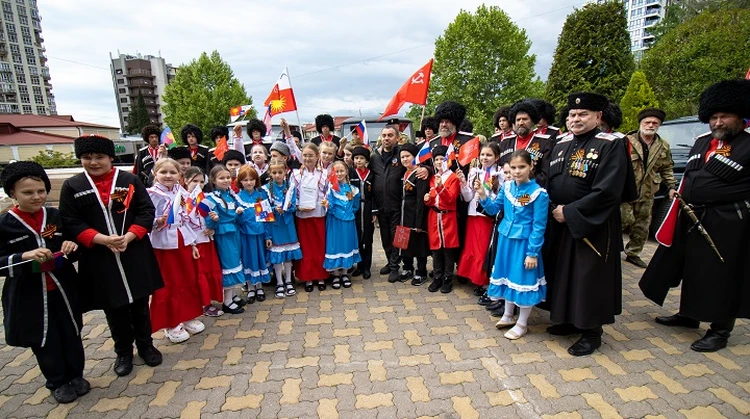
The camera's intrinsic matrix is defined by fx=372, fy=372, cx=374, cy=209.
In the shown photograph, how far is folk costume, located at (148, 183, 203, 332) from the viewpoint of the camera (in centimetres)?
347

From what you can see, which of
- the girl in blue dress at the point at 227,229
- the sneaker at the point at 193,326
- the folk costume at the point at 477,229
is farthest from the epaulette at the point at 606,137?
the sneaker at the point at 193,326

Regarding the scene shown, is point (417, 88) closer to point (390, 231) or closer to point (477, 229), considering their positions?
point (390, 231)

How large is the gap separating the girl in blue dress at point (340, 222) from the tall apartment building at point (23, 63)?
89798 mm

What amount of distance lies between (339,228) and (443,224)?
132cm

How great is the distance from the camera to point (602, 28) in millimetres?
14000

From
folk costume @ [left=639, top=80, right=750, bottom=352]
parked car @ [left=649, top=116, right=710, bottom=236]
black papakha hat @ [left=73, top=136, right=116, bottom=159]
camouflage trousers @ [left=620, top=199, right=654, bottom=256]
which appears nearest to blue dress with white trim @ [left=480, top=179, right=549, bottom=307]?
folk costume @ [left=639, top=80, right=750, bottom=352]

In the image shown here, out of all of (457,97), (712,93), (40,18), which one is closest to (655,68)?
(457,97)

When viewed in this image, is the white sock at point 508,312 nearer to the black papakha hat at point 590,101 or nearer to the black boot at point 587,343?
the black boot at point 587,343

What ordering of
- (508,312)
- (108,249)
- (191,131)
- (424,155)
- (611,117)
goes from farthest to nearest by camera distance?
(191,131) < (424,155) < (611,117) < (508,312) < (108,249)

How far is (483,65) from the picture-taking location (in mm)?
23672

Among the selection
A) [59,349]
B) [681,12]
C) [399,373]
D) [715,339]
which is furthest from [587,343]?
[681,12]

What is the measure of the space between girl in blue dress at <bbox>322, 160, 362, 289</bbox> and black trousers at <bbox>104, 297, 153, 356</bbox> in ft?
6.89

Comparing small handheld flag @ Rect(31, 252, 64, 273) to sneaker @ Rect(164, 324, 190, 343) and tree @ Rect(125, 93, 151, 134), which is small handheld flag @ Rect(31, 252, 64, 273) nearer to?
sneaker @ Rect(164, 324, 190, 343)

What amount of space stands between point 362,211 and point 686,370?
12.3ft
